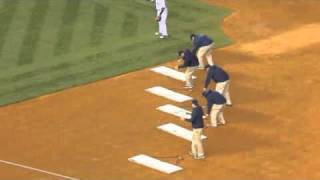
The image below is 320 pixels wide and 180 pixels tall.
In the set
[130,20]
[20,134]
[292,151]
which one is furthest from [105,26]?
[292,151]

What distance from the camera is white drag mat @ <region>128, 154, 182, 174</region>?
69.1ft

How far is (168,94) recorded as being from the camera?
25.7m

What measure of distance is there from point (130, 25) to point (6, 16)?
5.13 metres

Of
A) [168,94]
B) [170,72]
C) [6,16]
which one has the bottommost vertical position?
[168,94]

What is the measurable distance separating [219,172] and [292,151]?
2227 mm

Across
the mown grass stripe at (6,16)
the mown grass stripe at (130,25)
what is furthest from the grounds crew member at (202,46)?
the mown grass stripe at (6,16)

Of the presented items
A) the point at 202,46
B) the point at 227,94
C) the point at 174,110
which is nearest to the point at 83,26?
the point at 202,46

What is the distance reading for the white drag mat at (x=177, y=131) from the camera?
22.8 meters

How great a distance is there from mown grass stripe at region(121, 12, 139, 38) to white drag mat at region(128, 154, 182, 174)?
10.0m

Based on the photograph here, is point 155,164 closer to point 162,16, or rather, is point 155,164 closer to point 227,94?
point 227,94

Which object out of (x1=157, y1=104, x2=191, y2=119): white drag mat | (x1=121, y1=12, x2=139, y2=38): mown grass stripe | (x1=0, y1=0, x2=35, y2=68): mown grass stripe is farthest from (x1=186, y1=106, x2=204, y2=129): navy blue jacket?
(x1=121, y1=12, x2=139, y2=38): mown grass stripe

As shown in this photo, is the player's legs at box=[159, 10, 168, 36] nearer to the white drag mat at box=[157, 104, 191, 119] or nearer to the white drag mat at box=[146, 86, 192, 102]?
the white drag mat at box=[146, 86, 192, 102]

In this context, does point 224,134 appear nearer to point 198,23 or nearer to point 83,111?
point 83,111

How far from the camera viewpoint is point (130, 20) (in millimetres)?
32594
